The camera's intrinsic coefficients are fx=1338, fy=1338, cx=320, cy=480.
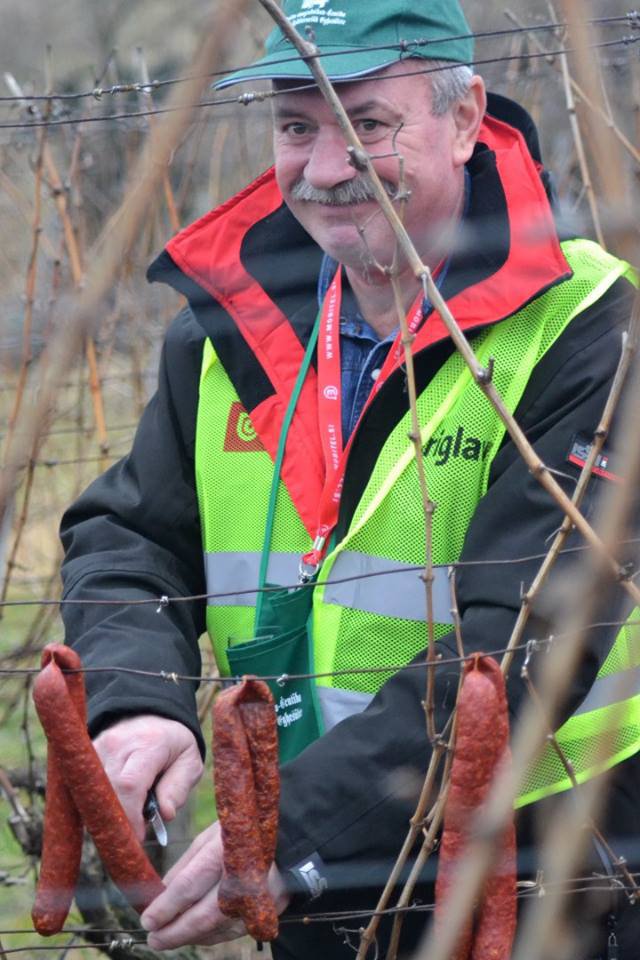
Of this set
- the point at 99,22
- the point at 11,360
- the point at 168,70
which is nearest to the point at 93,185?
the point at 168,70

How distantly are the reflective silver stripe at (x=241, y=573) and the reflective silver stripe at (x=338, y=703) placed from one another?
8.7 inches

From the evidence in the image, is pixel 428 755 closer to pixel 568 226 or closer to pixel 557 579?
pixel 557 579

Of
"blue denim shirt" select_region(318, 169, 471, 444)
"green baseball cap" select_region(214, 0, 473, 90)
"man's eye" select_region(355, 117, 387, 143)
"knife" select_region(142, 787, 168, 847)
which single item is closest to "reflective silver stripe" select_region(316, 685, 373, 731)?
"knife" select_region(142, 787, 168, 847)

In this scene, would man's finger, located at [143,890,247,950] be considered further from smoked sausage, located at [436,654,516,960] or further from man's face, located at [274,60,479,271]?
man's face, located at [274,60,479,271]

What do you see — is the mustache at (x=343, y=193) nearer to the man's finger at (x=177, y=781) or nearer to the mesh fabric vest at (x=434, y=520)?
the mesh fabric vest at (x=434, y=520)

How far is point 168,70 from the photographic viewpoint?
4.87 metres

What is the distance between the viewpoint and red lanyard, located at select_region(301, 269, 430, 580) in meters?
2.40

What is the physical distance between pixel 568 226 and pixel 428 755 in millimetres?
1132

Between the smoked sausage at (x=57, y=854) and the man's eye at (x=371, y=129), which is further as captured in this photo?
the man's eye at (x=371, y=129)

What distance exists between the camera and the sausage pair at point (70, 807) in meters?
1.71

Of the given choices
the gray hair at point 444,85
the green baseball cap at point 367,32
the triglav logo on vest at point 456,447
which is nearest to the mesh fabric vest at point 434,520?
the triglav logo on vest at point 456,447

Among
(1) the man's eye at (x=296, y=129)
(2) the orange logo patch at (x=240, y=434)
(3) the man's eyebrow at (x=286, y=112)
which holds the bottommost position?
(2) the orange logo patch at (x=240, y=434)

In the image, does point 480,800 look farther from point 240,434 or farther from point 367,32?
point 367,32

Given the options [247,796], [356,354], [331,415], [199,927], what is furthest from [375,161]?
[199,927]
